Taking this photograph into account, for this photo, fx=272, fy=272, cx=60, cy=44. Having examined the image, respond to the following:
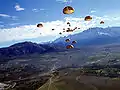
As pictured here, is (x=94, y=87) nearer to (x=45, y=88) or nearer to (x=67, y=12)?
(x=45, y=88)

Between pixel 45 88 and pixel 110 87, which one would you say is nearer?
pixel 45 88

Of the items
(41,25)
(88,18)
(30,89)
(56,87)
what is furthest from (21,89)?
(88,18)

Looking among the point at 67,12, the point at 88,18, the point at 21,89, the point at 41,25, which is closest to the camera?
the point at 67,12

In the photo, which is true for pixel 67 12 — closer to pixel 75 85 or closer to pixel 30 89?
pixel 75 85

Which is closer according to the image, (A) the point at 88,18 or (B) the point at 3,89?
(A) the point at 88,18

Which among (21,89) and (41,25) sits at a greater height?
(41,25)

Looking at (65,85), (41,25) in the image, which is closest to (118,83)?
(65,85)

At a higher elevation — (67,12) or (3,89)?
(67,12)

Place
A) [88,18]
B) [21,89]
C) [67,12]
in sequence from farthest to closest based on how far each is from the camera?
[21,89] < [88,18] < [67,12]

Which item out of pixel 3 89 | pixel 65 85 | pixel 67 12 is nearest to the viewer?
pixel 67 12
